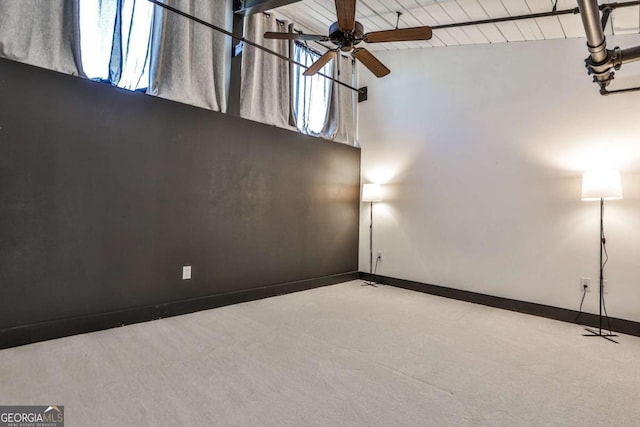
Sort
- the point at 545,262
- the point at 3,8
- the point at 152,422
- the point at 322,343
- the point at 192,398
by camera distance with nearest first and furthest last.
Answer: the point at 152,422 < the point at 192,398 < the point at 3,8 < the point at 322,343 < the point at 545,262

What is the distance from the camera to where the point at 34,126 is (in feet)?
8.23

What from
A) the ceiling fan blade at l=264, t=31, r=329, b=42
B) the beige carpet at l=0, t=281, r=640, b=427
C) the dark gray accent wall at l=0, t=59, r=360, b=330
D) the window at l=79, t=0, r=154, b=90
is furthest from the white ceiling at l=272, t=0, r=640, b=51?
the beige carpet at l=0, t=281, r=640, b=427

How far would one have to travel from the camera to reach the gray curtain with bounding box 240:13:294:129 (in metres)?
3.93

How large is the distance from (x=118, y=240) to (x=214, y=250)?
3.09 feet

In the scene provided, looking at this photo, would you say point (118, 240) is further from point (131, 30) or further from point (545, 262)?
point (545, 262)

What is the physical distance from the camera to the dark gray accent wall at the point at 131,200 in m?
2.48

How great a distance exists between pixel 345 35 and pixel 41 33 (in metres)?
2.38

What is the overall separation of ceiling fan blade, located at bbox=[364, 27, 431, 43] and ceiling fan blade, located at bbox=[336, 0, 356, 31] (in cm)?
24

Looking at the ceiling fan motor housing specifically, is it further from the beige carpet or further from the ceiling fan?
the beige carpet

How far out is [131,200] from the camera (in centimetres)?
300

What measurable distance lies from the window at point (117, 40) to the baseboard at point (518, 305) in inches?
158

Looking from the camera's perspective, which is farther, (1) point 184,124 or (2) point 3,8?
(1) point 184,124

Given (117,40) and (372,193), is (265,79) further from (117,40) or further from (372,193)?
(372,193)

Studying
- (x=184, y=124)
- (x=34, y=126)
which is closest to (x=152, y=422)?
(x=34, y=126)
